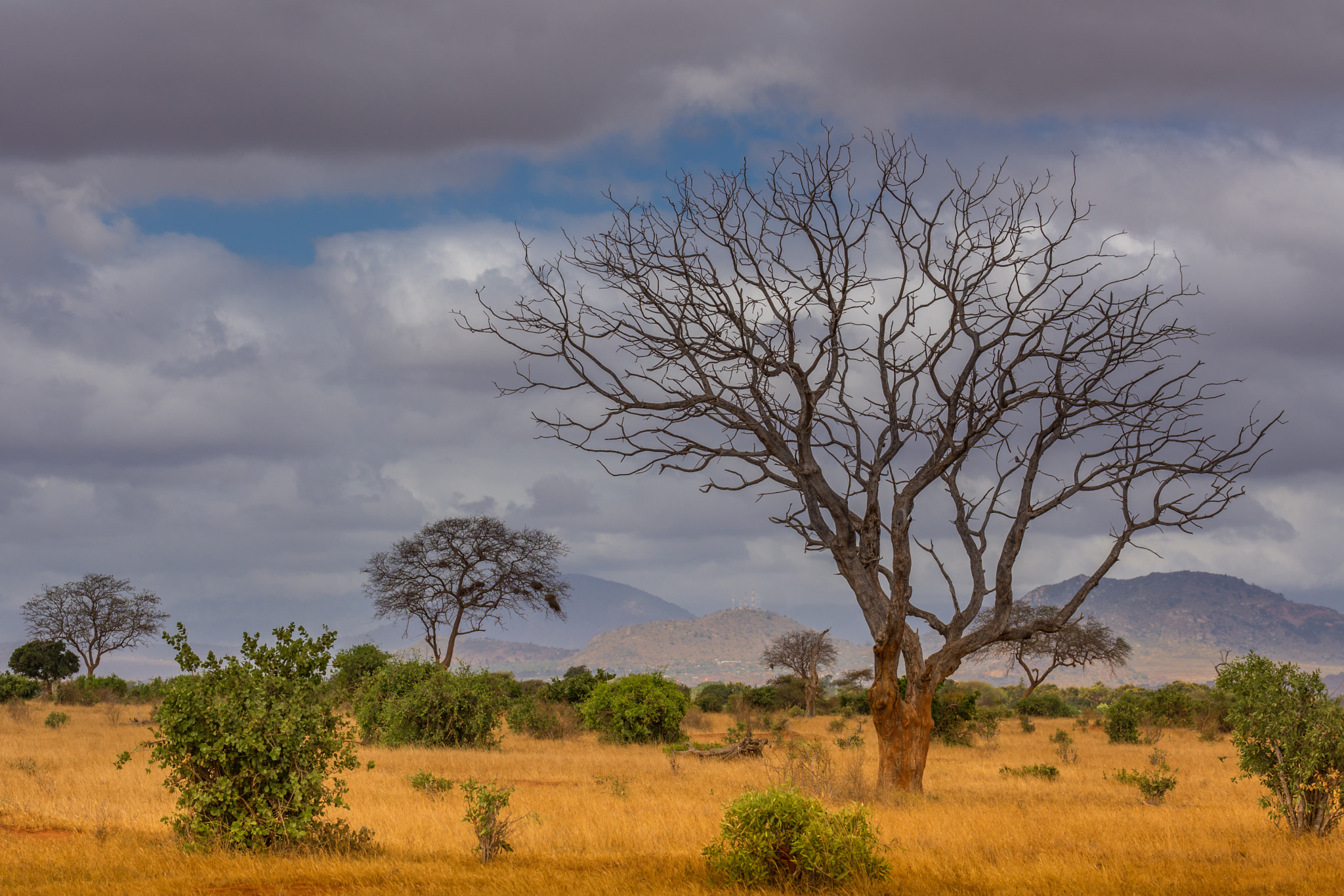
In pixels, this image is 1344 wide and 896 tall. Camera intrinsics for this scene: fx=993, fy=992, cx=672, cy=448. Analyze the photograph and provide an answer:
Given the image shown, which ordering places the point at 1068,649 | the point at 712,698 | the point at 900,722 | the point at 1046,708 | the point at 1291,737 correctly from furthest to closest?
1. the point at 712,698
2. the point at 1068,649
3. the point at 1046,708
4. the point at 900,722
5. the point at 1291,737

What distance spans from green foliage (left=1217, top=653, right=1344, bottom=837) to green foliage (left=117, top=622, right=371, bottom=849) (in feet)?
35.6

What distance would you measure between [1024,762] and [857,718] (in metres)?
14.9

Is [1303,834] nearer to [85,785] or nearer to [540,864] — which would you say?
[540,864]

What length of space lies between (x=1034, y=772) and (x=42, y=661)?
5519 cm

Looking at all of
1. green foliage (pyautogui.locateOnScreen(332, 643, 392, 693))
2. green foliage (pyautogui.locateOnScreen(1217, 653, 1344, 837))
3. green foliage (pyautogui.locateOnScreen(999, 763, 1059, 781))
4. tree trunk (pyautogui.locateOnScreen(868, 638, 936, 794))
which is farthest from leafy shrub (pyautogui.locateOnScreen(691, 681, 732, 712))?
green foliage (pyautogui.locateOnScreen(1217, 653, 1344, 837))

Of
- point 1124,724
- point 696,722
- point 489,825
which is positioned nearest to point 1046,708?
point 1124,724

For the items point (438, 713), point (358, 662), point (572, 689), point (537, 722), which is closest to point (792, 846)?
point (438, 713)

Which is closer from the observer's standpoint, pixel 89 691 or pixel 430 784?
pixel 430 784

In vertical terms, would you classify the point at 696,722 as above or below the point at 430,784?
below

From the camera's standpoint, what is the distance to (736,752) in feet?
77.0

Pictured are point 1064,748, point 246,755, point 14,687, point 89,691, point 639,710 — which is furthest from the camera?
point 89,691

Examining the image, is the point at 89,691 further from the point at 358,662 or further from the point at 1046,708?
the point at 1046,708

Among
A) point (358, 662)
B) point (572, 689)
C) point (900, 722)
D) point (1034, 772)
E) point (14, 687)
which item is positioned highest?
point (358, 662)

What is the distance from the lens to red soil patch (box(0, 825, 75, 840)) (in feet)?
36.8
